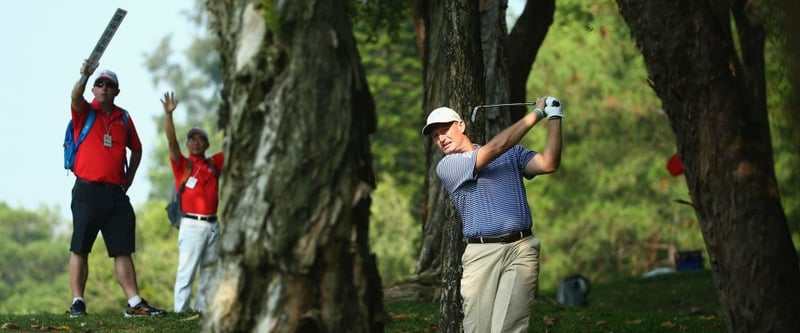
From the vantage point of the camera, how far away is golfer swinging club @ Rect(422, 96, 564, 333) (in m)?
9.17

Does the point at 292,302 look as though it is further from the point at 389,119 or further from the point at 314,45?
the point at 389,119

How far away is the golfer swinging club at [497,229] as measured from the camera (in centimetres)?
917

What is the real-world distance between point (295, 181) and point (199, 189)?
8.04 m

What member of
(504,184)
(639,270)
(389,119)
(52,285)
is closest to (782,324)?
(504,184)

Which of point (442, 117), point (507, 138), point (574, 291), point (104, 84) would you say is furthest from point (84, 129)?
point (574, 291)

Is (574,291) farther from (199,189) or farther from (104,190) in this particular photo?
(104,190)

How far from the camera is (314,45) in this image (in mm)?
6789

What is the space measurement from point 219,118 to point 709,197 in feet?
14.7

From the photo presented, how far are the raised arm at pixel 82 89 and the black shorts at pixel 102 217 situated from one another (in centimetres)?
68

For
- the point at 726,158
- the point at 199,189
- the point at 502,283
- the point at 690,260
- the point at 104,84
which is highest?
the point at 104,84

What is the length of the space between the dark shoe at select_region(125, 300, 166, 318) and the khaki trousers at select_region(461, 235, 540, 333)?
14.9 ft

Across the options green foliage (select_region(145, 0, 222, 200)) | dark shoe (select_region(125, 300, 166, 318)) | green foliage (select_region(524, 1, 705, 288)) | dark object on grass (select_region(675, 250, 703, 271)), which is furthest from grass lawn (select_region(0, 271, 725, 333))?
green foliage (select_region(145, 0, 222, 200))

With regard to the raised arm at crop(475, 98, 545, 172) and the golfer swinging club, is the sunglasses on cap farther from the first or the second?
the raised arm at crop(475, 98, 545, 172)

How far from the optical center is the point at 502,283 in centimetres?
927
